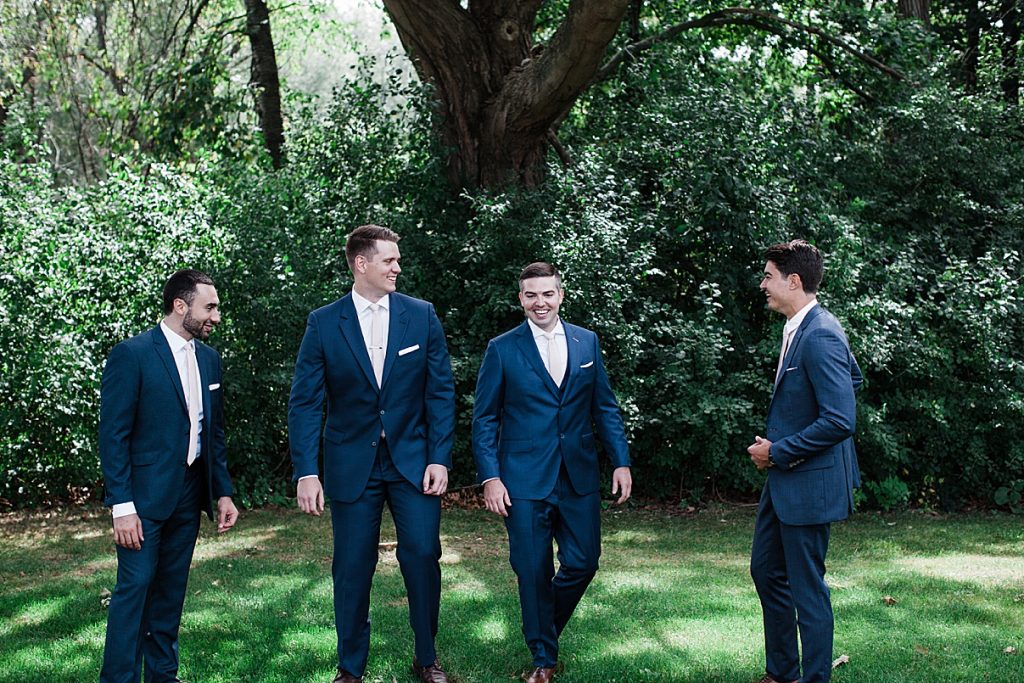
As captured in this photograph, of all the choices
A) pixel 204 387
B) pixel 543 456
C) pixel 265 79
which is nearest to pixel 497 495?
pixel 543 456

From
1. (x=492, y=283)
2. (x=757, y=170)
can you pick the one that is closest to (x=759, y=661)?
(x=492, y=283)

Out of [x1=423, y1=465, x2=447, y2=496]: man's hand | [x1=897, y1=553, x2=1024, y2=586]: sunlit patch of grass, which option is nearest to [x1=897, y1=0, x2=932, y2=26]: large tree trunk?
[x1=897, y1=553, x2=1024, y2=586]: sunlit patch of grass

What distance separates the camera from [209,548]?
30.3ft

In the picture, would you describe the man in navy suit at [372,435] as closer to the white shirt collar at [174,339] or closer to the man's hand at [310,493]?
the man's hand at [310,493]

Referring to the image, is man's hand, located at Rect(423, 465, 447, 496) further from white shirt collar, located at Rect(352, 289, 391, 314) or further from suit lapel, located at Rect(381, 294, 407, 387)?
white shirt collar, located at Rect(352, 289, 391, 314)

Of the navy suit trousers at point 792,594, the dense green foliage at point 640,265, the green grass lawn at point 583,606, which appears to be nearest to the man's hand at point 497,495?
the green grass lawn at point 583,606

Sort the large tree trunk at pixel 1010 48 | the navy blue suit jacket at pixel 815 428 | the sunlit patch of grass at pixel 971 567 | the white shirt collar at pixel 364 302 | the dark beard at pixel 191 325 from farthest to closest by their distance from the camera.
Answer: the large tree trunk at pixel 1010 48, the sunlit patch of grass at pixel 971 567, the white shirt collar at pixel 364 302, the dark beard at pixel 191 325, the navy blue suit jacket at pixel 815 428

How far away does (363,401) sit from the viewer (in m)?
5.42

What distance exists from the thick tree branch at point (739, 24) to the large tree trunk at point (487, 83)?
1.69 m

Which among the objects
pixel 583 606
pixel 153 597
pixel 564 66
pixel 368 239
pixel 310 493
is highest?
pixel 564 66

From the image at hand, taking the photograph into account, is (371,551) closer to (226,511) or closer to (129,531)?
(226,511)

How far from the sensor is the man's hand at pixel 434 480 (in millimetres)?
5359

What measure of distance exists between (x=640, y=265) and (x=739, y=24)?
5.48m

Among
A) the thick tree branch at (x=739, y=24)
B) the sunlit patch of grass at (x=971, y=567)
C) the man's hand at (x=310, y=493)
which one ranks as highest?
the thick tree branch at (x=739, y=24)
